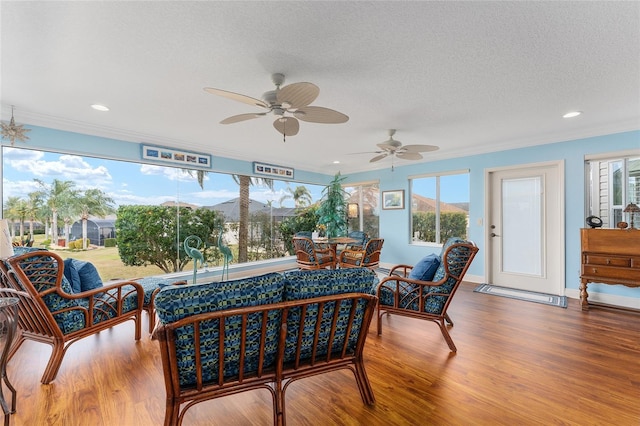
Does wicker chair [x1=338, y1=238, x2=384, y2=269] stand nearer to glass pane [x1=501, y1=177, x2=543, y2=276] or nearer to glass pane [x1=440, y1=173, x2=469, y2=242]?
glass pane [x1=440, y1=173, x2=469, y2=242]

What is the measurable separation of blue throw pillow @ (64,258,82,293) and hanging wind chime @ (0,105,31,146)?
2.05m

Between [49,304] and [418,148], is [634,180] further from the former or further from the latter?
[49,304]

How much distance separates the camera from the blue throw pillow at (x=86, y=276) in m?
2.41

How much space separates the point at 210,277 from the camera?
5.04 metres

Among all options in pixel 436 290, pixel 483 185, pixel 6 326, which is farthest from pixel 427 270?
pixel 483 185

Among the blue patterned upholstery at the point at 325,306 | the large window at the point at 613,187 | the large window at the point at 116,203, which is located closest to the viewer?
the blue patterned upholstery at the point at 325,306

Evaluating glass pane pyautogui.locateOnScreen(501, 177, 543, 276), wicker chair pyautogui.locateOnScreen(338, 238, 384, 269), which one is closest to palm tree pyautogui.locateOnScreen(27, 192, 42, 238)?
wicker chair pyautogui.locateOnScreen(338, 238, 384, 269)

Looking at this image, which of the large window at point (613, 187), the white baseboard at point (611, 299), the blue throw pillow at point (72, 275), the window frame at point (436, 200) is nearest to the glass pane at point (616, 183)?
the large window at point (613, 187)

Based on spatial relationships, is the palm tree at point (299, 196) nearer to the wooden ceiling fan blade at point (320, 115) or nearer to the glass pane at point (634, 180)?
the wooden ceiling fan blade at point (320, 115)

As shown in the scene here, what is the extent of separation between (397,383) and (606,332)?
2517 mm

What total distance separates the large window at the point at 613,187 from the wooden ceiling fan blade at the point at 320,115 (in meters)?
3.90

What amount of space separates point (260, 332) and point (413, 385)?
1.22 metres

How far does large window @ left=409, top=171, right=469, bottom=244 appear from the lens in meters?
5.19

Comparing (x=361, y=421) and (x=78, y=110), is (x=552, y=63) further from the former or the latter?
(x=78, y=110)
